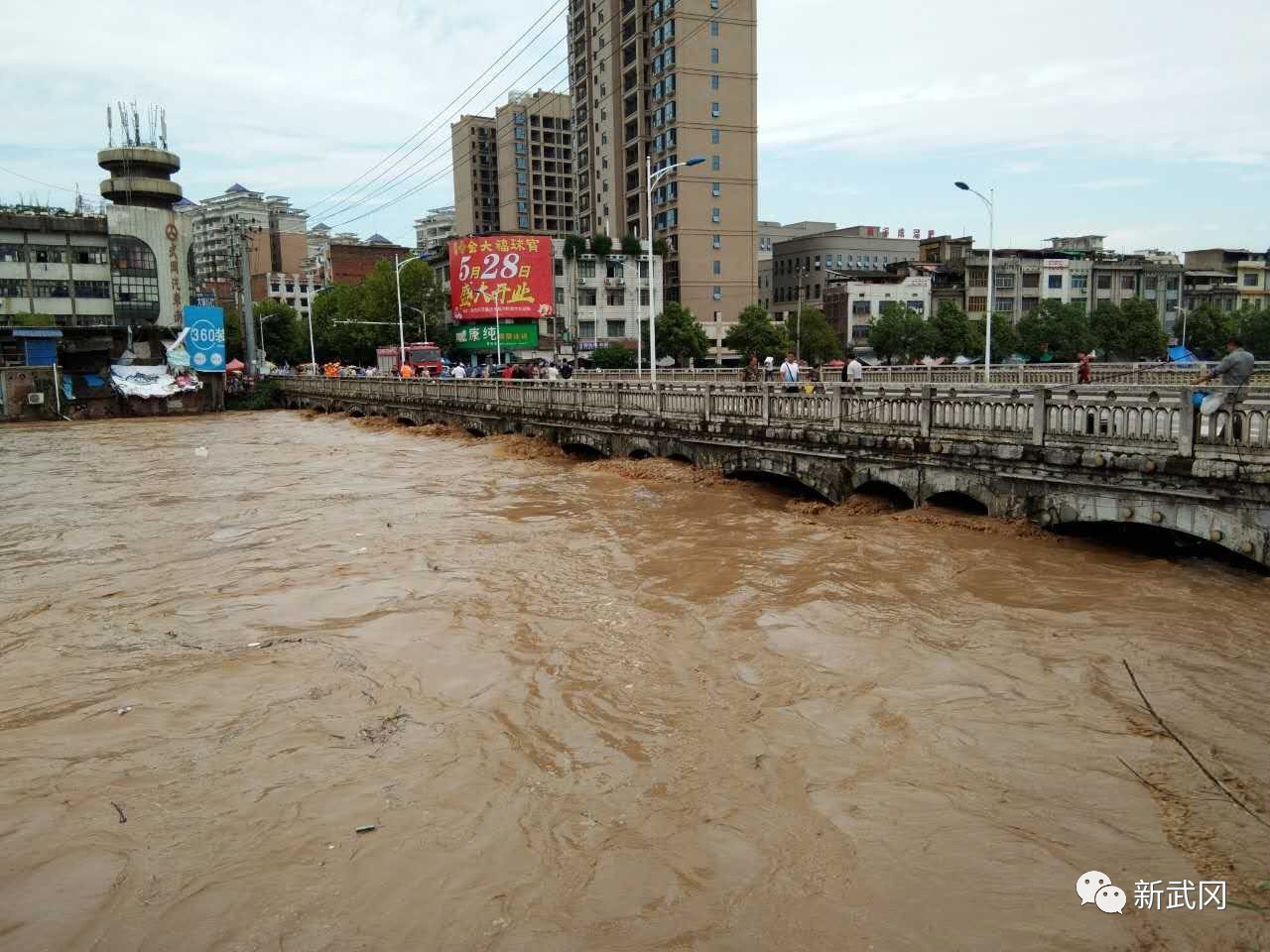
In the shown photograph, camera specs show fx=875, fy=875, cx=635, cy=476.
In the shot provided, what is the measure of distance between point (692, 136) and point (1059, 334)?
35141 mm

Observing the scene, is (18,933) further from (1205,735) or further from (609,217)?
(609,217)

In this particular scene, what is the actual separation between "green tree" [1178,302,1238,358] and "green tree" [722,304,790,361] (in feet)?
112

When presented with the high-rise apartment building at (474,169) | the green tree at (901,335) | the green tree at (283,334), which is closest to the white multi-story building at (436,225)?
the high-rise apartment building at (474,169)

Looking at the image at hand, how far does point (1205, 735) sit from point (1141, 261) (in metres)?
92.4

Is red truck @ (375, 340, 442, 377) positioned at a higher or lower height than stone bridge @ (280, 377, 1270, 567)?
higher

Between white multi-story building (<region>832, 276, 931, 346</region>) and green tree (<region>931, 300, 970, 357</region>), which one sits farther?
white multi-story building (<region>832, 276, 931, 346</region>)

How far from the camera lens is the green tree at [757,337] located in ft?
234

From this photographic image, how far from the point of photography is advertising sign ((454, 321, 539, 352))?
240ft

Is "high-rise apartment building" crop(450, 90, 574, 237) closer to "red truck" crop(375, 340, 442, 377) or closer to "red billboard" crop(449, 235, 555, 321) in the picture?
"red billboard" crop(449, 235, 555, 321)

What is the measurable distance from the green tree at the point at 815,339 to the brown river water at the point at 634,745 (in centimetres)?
6133

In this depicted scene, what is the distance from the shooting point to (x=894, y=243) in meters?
102

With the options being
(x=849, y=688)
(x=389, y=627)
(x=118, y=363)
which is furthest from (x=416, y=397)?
(x=849, y=688)

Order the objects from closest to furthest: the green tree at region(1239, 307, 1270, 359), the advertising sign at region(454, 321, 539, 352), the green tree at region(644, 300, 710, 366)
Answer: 1. the green tree at region(1239, 307, 1270, 359)
2. the green tree at region(644, 300, 710, 366)
3. the advertising sign at region(454, 321, 539, 352)

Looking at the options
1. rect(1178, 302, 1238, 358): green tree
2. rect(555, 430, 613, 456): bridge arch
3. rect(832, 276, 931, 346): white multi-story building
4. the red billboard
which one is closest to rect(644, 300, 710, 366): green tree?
the red billboard
